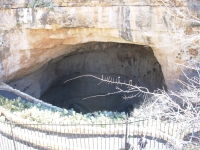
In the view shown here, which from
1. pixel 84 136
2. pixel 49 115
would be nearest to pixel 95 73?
pixel 49 115

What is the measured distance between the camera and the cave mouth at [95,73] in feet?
45.6

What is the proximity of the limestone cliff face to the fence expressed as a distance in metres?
2.35

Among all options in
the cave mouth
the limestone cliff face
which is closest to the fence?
the limestone cliff face

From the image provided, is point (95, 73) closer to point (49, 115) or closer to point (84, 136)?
point (49, 115)

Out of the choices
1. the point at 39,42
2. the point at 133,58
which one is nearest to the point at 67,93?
the point at 133,58

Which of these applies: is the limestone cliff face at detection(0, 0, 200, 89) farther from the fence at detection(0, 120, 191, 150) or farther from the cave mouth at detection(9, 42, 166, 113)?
the cave mouth at detection(9, 42, 166, 113)

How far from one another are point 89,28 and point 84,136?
14.2ft

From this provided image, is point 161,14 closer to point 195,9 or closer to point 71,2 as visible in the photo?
point 195,9

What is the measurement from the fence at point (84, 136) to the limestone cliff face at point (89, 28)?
2352mm

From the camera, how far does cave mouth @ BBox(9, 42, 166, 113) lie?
45.6 ft

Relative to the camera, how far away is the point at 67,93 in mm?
15484

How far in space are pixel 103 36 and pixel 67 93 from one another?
22.1 feet

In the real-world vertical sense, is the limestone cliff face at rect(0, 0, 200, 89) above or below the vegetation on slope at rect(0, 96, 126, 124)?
above

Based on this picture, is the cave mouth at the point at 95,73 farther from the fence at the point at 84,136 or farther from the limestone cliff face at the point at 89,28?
the fence at the point at 84,136
